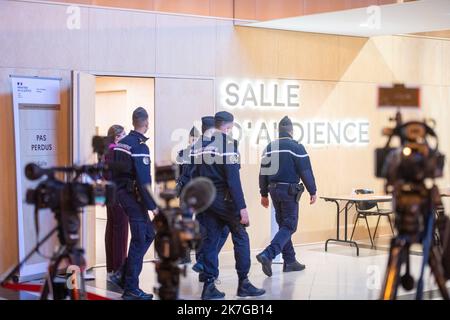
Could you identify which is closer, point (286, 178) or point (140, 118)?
point (140, 118)

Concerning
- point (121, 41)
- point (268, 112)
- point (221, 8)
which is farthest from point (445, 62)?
point (121, 41)

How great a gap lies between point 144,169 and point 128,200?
0.31 m

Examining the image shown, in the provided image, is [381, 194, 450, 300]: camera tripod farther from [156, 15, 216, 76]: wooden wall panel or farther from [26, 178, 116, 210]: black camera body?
[156, 15, 216, 76]: wooden wall panel

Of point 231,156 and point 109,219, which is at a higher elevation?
point 231,156

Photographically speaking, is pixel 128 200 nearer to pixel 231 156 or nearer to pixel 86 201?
pixel 231 156

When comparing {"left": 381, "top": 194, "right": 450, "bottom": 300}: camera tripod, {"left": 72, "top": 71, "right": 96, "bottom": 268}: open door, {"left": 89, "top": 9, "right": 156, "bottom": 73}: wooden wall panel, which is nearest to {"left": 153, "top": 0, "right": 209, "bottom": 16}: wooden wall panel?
{"left": 89, "top": 9, "right": 156, "bottom": 73}: wooden wall panel

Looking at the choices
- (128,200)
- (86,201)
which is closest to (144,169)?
(128,200)

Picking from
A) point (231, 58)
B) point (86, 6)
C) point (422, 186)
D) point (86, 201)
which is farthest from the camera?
point (231, 58)

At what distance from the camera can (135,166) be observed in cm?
671

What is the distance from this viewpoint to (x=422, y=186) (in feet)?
14.5

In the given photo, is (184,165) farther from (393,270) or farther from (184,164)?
(393,270)

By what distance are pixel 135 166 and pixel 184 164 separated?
66.5 inches

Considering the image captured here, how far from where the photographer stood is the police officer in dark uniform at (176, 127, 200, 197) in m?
8.21

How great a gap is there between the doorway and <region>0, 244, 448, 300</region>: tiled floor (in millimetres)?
1359
